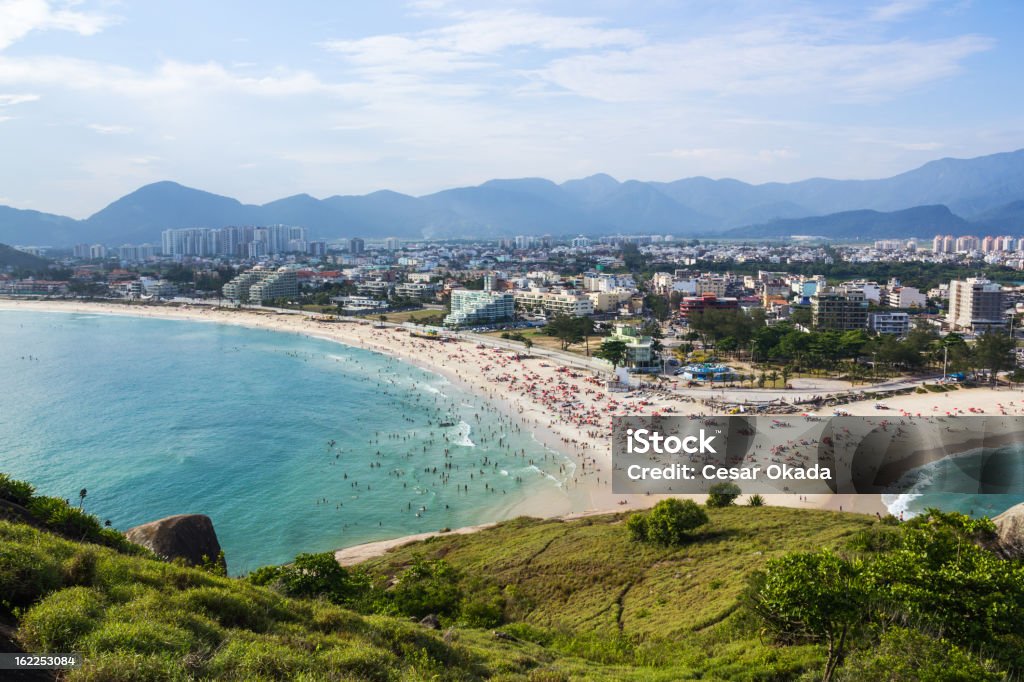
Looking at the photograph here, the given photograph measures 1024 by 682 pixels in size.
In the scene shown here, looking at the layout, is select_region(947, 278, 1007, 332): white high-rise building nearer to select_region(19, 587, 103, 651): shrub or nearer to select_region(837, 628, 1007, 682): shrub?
select_region(837, 628, 1007, 682): shrub

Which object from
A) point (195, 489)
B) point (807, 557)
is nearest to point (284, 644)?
point (807, 557)

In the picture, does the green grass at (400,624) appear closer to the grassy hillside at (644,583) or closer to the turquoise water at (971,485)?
the grassy hillside at (644,583)

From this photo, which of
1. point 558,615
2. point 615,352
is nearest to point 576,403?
point 615,352

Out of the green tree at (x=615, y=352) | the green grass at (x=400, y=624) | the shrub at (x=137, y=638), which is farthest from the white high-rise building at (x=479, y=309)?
the shrub at (x=137, y=638)

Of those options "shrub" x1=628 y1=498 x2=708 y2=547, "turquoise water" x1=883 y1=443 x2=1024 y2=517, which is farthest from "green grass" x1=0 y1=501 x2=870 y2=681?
"turquoise water" x1=883 y1=443 x2=1024 y2=517

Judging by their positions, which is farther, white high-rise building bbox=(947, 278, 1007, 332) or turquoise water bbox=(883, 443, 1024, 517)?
white high-rise building bbox=(947, 278, 1007, 332)

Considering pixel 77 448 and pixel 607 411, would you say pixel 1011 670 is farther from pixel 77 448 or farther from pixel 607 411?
pixel 77 448
